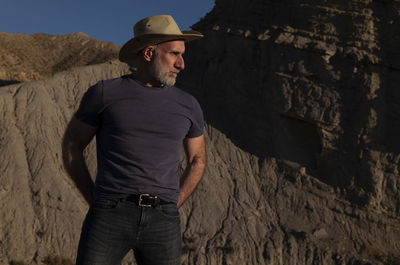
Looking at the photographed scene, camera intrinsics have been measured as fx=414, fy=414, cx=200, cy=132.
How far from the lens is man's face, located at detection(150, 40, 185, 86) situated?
285 cm

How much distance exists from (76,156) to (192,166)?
0.87m

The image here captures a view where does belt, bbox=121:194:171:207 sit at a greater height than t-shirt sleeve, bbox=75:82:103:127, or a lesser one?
lesser

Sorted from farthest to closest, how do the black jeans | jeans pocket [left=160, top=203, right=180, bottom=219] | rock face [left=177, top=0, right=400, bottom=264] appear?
rock face [left=177, top=0, right=400, bottom=264]
jeans pocket [left=160, top=203, right=180, bottom=219]
the black jeans

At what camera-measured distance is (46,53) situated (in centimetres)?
3594

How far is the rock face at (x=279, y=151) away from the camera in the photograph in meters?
12.0

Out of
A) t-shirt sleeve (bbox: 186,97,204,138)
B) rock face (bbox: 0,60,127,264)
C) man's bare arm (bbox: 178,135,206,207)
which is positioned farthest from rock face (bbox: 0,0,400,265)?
t-shirt sleeve (bbox: 186,97,204,138)

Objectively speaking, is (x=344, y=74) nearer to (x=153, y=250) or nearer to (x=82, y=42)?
(x=153, y=250)

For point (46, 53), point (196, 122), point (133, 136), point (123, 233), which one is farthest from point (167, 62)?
point (46, 53)

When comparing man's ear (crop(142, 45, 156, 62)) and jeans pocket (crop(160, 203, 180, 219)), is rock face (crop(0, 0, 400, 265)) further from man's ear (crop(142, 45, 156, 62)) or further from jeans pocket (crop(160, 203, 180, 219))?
man's ear (crop(142, 45, 156, 62))

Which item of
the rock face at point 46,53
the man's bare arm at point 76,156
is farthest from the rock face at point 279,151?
the rock face at point 46,53

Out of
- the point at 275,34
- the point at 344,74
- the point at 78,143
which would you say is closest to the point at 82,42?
the point at 275,34

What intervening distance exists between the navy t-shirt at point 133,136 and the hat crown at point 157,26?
14.5 inches

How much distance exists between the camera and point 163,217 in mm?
2684

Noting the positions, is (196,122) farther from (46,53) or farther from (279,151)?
(46,53)
